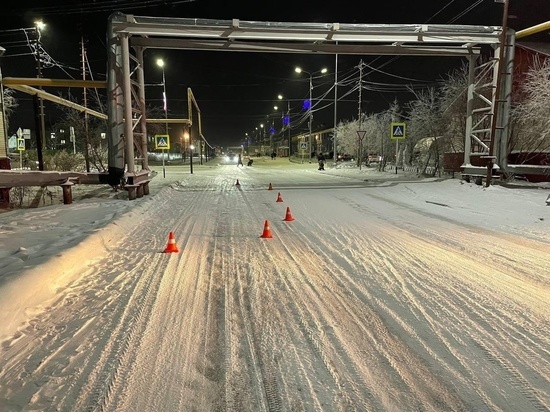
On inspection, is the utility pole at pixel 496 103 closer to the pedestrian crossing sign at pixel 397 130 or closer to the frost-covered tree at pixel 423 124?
the pedestrian crossing sign at pixel 397 130

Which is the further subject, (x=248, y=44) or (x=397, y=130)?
(x=397, y=130)

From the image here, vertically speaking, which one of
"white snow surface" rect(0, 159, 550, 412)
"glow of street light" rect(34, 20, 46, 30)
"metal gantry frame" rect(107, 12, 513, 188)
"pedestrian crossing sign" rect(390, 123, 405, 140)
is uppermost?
"glow of street light" rect(34, 20, 46, 30)

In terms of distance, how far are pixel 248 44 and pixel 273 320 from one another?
14814 millimetres

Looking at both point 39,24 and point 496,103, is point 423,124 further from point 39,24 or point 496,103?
point 39,24

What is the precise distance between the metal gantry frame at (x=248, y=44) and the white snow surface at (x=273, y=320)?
21.7ft

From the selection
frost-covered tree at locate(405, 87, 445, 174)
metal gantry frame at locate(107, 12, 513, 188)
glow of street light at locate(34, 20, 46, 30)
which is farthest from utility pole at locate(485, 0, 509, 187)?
glow of street light at locate(34, 20, 46, 30)

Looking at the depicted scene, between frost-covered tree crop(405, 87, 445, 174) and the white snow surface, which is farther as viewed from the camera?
frost-covered tree crop(405, 87, 445, 174)

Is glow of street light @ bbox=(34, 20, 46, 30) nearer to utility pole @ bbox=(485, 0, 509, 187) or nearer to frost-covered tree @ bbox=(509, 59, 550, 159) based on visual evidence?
utility pole @ bbox=(485, 0, 509, 187)

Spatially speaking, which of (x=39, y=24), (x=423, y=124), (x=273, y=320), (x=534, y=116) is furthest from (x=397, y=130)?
(x=39, y=24)

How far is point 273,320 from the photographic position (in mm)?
4215

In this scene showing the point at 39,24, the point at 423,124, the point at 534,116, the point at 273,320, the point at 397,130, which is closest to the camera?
the point at 273,320

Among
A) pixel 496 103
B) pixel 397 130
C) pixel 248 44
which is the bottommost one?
pixel 397 130

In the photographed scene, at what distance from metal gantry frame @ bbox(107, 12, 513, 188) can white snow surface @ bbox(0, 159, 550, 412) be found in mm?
6615

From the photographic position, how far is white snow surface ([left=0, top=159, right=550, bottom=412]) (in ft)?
9.81
